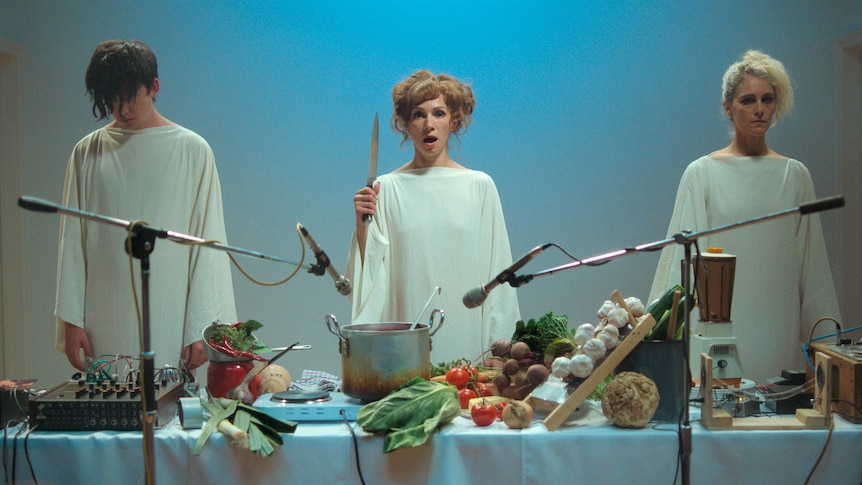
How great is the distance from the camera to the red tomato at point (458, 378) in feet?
8.63

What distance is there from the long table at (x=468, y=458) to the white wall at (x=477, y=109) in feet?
7.62

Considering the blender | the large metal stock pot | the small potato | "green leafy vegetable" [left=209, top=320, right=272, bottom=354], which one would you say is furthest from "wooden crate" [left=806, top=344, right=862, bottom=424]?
"green leafy vegetable" [left=209, top=320, right=272, bottom=354]

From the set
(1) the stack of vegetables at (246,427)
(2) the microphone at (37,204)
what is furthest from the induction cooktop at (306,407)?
(2) the microphone at (37,204)

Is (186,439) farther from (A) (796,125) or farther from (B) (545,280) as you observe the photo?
(A) (796,125)

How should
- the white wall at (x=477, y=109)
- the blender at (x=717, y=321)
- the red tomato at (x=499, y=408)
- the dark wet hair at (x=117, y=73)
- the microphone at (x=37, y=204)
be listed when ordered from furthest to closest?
the white wall at (x=477, y=109), the dark wet hair at (x=117, y=73), the blender at (x=717, y=321), the red tomato at (x=499, y=408), the microphone at (x=37, y=204)

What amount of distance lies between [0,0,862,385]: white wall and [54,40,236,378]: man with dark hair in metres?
0.88

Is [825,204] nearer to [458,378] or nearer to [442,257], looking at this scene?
[458,378]

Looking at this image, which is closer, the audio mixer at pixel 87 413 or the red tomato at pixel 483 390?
the audio mixer at pixel 87 413

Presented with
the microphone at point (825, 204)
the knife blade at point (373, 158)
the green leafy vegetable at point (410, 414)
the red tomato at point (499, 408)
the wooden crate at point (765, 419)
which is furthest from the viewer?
the knife blade at point (373, 158)

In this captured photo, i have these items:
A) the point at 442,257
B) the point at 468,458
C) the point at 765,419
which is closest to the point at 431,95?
the point at 442,257

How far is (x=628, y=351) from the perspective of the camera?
232 centimetres

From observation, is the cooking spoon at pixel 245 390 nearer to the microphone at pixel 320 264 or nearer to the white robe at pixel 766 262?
the microphone at pixel 320 264

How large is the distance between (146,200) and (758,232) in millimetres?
2858

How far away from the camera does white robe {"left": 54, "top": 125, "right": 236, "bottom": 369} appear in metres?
3.43
